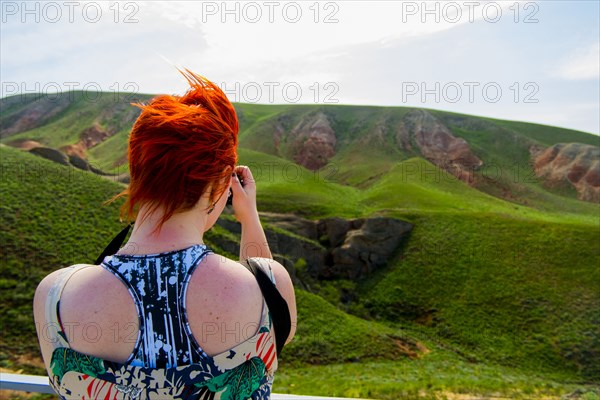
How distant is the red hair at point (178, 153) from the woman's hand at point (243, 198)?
15.7 inches

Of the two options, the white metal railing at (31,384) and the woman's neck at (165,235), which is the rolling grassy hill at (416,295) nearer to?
the white metal railing at (31,384)

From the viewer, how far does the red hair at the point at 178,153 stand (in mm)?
1586

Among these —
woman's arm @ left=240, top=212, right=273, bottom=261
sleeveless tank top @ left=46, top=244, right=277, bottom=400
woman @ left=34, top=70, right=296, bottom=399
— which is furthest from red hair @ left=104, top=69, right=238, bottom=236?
woman's arm @ left=240, top=212, right=273, bottom=261

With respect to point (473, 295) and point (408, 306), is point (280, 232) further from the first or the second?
point (473, 295)

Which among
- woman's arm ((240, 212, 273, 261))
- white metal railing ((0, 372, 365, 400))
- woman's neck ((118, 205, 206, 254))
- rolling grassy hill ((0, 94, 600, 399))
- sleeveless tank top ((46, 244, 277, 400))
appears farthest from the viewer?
rolling grassy hill ((0, 94, 600, 399))

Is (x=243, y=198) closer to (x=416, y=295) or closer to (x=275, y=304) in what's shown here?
(x=275, y=304)

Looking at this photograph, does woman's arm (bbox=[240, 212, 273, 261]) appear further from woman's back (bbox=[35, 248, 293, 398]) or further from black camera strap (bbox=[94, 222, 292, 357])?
woman's back (bbox=[35, 248, 293, 398])

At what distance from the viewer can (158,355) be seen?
58.5 inches

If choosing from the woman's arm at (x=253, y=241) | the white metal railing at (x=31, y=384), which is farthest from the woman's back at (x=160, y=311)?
the white metal railing at (x=31, y=384)

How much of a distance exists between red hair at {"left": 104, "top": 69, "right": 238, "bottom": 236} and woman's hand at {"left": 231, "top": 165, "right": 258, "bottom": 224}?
0.40 m

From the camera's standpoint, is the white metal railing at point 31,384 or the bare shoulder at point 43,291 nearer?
the bare shoulder at point 43,291

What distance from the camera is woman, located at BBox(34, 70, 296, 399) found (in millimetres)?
1481

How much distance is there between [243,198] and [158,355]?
34.5 inches

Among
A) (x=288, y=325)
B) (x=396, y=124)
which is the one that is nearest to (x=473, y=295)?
(x=288, y=325)
